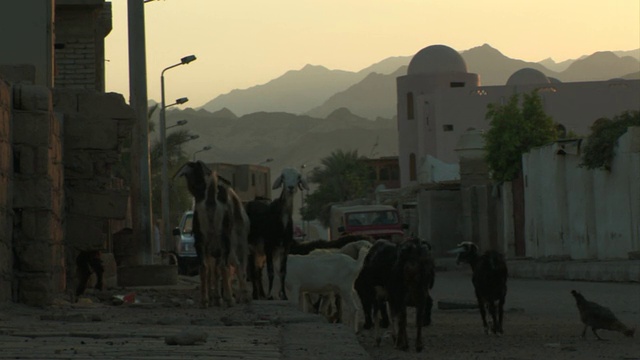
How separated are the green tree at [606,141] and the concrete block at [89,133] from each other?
65.7 feet

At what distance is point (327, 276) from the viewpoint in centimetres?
1498

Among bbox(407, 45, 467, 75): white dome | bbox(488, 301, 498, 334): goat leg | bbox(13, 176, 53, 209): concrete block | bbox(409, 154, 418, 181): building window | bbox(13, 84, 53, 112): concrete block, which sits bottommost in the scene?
bbox(488, 301, 498, 334): goat leg

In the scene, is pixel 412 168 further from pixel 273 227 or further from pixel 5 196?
pixel 5 196

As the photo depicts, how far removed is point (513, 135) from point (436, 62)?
168 ft

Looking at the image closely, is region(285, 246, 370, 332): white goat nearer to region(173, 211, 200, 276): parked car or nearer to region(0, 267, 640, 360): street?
region(0, 267, 640, 360): street

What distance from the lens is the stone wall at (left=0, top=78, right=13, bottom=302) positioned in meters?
13.7

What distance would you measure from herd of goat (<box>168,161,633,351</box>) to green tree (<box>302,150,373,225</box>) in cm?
9736

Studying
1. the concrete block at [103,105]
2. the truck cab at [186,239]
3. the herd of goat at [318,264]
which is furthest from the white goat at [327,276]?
the truck cab at [186,239]

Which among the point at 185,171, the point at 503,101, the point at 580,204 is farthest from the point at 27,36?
the point at 503,101

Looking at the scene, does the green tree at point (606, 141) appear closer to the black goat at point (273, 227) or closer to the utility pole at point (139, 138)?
the utility pole at point (139, 138)

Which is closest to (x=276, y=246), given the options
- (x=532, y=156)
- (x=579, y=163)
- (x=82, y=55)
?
(x=82, y=55)

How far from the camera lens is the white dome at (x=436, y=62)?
10162 centimetres

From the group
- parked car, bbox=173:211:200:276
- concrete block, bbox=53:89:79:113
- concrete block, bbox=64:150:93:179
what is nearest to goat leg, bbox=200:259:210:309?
concrete block, bbox=64:150:93:179

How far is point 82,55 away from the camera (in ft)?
115
